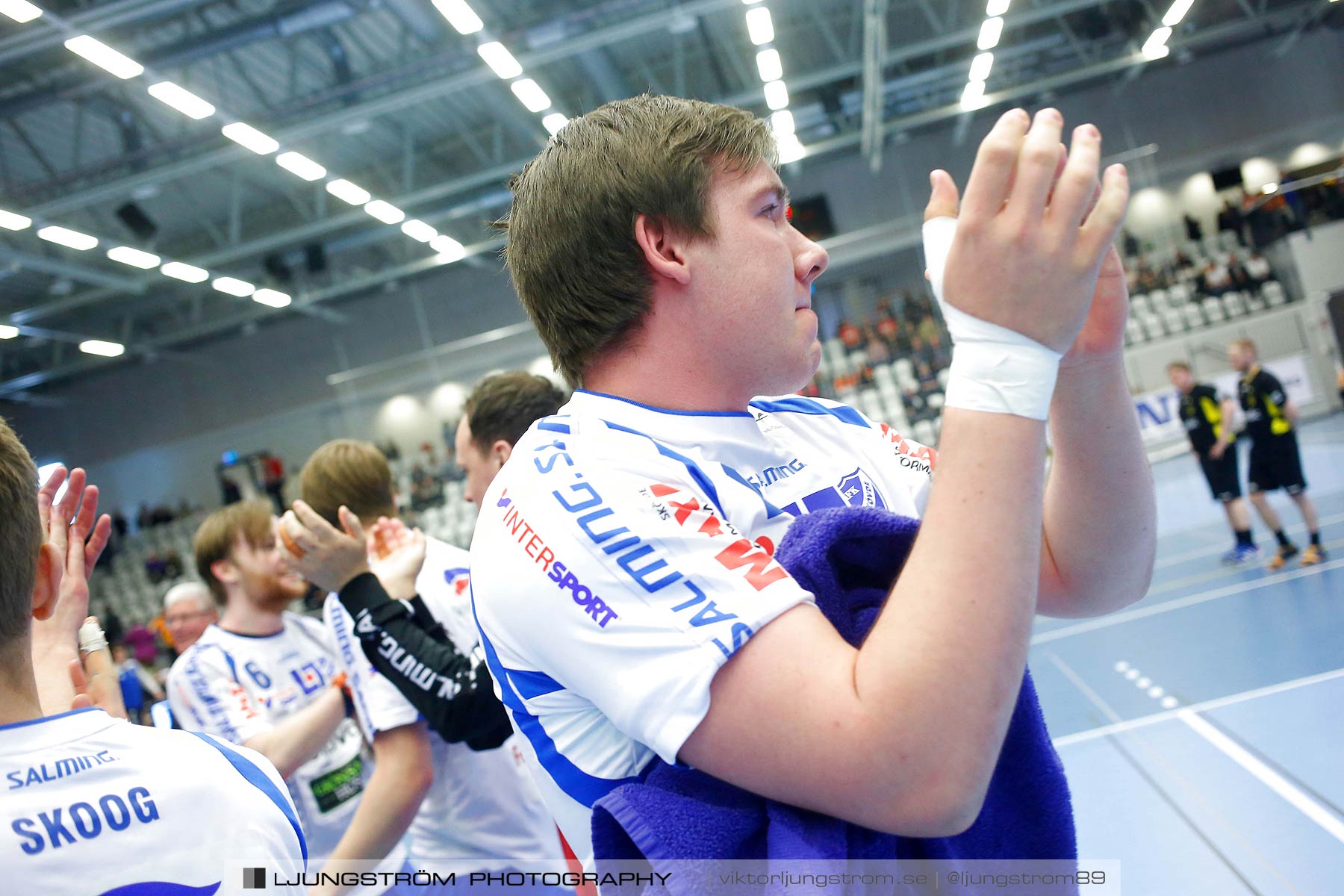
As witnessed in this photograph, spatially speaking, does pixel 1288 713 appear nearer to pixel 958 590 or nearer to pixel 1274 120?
pixel 958 590

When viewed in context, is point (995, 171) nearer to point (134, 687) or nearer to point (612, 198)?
point (612, 198)

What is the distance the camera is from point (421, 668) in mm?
1966

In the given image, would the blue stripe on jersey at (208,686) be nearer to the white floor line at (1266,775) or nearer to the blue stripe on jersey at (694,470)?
the blue stripe on jersey at (694,470)

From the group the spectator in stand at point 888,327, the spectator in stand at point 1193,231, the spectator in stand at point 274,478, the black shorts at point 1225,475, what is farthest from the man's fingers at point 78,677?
the spectator in stand at point 1193,231

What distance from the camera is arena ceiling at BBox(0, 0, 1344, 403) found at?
35.7ft

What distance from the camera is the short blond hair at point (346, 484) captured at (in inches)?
99.7

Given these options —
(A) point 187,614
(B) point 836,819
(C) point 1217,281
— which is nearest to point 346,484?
(B) point 836,819

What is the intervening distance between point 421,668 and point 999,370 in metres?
1.54

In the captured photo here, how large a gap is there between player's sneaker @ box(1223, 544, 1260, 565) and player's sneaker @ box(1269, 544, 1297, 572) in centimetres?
41

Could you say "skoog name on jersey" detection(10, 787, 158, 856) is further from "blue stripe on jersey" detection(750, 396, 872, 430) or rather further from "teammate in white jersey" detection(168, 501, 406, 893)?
"teammate in white jersey" detection(168, 501, 406, 893)

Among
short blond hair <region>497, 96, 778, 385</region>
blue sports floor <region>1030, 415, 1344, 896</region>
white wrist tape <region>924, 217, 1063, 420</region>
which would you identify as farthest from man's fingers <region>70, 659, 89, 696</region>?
blue sports floor <region>1030, 415, 1344, 896</region>

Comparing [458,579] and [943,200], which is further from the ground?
[943,200]

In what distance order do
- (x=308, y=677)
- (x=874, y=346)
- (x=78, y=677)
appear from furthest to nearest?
(x=874, y=346) < (x=308, y=677) < (x=78, y=677)

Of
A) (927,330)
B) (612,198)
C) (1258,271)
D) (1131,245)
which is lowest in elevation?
(612,198)
